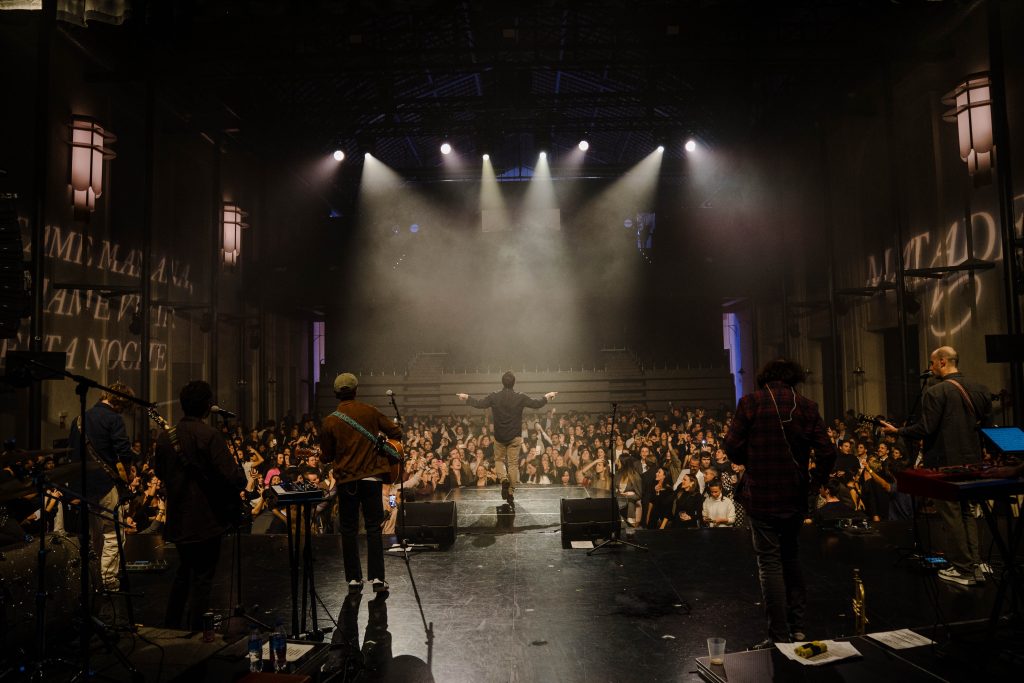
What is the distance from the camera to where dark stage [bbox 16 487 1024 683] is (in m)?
3.30

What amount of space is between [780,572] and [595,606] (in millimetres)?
1384

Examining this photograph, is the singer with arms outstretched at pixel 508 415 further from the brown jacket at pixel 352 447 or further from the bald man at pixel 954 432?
the bald man at pixel 954 432

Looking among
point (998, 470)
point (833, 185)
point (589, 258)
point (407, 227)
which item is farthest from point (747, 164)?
point (998, 470)

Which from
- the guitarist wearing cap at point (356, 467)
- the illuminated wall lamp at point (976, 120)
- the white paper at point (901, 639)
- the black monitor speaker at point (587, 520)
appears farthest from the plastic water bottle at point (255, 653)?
the illuminated wall lamp at point (976, 120)

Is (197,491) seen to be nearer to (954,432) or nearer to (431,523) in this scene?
(431,523)

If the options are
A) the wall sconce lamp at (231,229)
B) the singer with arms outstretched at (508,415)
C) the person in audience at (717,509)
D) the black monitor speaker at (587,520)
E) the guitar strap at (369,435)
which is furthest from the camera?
the wall sconce lamp at (231,229)

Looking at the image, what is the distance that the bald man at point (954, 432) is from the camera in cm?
454

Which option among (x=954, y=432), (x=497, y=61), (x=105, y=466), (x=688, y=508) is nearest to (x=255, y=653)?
(x=105, y=466)

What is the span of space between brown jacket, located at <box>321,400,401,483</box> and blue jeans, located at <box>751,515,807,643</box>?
2.50 m

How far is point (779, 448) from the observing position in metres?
3.43

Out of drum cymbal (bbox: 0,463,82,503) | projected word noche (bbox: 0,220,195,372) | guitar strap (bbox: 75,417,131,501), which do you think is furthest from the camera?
projected word noche (bbox: 0,220,195,372)

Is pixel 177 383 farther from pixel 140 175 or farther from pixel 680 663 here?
pixel 680 663

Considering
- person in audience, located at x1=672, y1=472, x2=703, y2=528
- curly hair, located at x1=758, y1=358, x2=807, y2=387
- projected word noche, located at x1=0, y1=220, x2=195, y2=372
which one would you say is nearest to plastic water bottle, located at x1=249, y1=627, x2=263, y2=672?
curly hair, located at x1=758, y1=358, x2=807, y2=387

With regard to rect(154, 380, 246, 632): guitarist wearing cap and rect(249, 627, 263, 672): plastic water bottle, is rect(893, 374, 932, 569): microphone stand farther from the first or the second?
rect(154, 380, 246, 632): guitarist wearing cap
